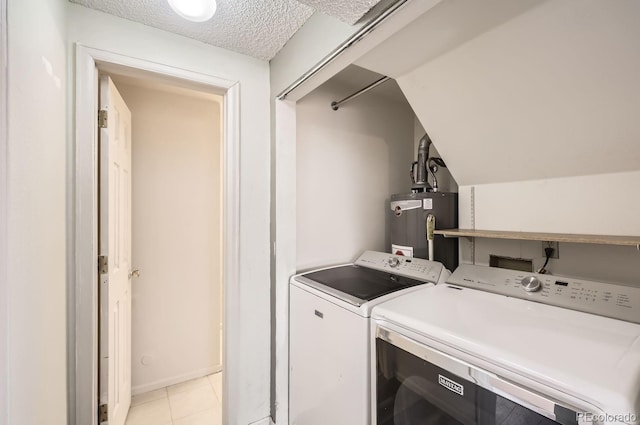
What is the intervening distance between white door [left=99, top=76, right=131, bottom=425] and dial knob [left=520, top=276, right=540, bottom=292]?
2038mm

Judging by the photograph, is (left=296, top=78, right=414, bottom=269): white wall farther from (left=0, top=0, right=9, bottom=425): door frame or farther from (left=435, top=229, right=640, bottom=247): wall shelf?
(left=0, top=0, right=9, bottom=425): door frame

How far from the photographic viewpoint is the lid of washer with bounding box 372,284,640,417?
616 millimetres

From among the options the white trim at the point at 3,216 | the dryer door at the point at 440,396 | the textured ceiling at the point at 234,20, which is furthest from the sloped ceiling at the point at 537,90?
the white trim at the point at 3,216

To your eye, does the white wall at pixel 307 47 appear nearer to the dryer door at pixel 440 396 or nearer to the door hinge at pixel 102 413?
the dryer door at pixel 440 396

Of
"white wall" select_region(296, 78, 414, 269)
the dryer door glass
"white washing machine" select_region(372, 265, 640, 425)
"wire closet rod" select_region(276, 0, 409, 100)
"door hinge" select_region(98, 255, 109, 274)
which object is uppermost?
"wire closet rod" select_region(276, 0, 409, 100)

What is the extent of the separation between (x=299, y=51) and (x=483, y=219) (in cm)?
144

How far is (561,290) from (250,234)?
154 cm

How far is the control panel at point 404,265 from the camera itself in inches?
59.2

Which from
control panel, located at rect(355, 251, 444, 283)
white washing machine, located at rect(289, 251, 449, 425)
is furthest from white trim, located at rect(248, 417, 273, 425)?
control panel, located at rect(355, 251, 444, 283)

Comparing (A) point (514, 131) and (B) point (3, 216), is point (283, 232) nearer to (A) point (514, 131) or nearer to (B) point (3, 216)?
(B) point (3, 216)

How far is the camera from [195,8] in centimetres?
117

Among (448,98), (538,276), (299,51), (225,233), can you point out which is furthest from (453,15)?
(225,233)

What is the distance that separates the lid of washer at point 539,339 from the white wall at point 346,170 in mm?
831

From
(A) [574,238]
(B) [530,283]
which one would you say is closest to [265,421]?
(B) [530,283]
